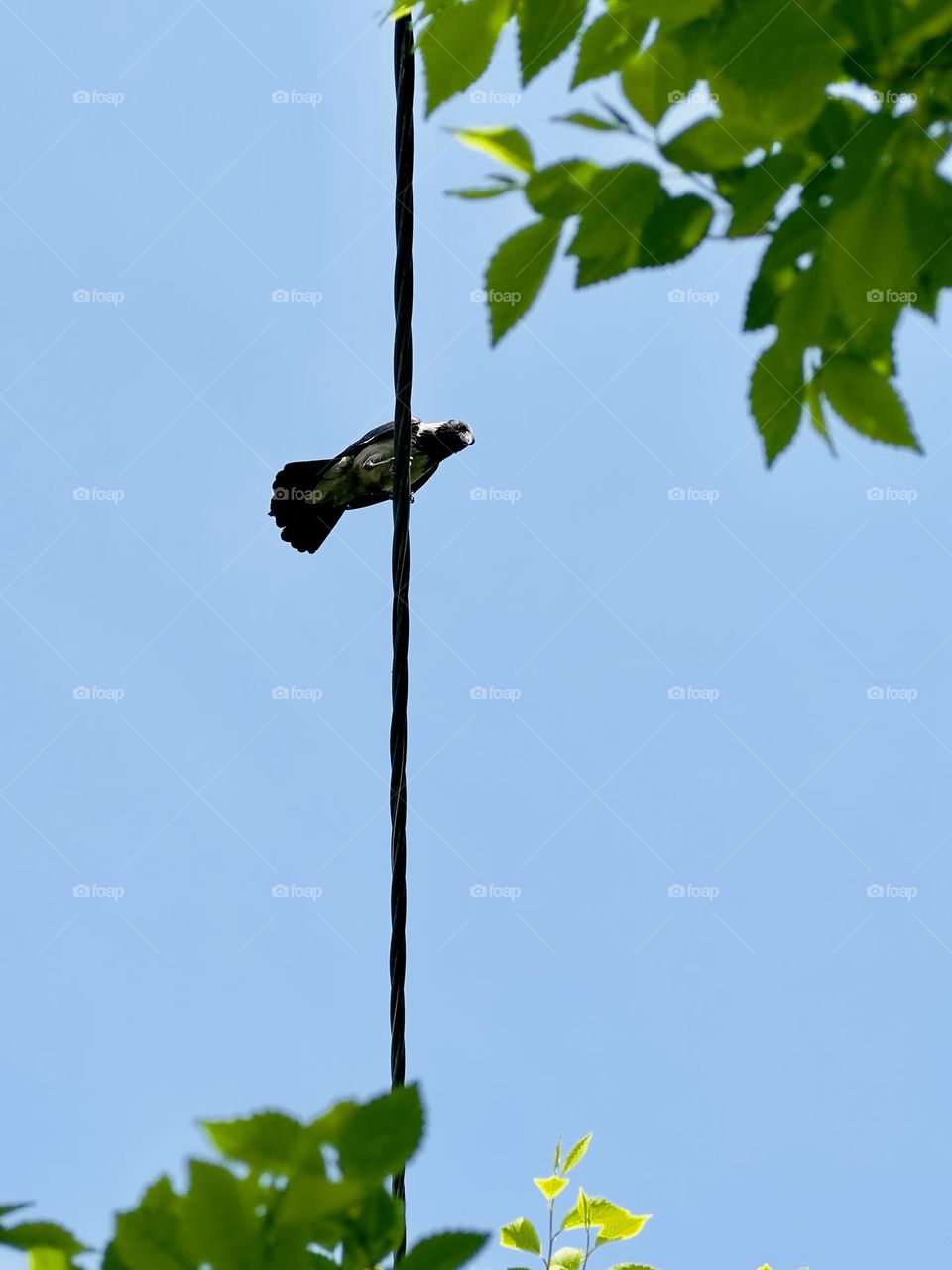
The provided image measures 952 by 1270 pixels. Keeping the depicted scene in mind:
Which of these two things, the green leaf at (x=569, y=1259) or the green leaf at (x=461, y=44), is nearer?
the green leaf at (x=461, y=44)

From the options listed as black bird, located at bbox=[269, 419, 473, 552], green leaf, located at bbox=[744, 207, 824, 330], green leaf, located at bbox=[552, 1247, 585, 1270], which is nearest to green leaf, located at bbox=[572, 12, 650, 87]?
green leaf, located at bbox=[744, 207, 824, 330]

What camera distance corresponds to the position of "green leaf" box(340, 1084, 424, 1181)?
909mm

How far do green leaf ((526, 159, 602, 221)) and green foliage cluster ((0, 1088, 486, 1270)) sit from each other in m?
0.90

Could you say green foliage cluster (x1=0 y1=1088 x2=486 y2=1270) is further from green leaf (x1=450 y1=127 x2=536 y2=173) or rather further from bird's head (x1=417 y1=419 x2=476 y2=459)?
bird's head (x1=417 y1=419 x2=476 y2=459)

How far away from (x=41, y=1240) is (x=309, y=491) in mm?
2336

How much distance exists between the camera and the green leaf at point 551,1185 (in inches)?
82.6

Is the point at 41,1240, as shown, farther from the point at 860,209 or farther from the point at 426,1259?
the point at 860,209

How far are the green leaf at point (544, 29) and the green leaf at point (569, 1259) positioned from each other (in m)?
1.82

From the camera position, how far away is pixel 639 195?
1.31 metres

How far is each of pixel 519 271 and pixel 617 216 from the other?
12 cm

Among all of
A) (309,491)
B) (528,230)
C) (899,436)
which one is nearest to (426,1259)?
(899,436)

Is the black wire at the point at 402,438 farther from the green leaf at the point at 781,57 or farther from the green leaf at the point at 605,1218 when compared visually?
the green leaf at the point at 781,57

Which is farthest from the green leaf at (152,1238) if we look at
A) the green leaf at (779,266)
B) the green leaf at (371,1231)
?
the green leaf at (779,266)

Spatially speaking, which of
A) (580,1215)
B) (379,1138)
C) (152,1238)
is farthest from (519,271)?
(580,1215)
